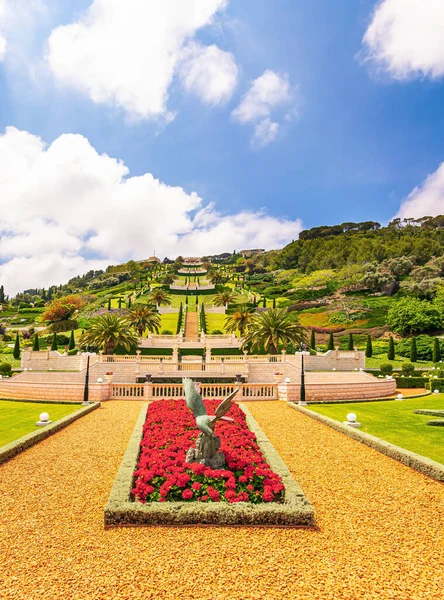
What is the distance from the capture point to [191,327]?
216 ft

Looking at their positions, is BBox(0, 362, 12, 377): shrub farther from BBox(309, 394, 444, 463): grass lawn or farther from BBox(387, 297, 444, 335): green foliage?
BBox(387, 297, 444, 335): green foliage

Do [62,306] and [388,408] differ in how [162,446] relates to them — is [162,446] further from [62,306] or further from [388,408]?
[62,306]

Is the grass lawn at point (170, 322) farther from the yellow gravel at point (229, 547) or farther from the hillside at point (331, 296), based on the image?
the yellow gravel at point (229, 547)

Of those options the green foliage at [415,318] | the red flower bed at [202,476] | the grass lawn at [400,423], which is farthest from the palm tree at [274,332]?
the red flower bed at [202,476]

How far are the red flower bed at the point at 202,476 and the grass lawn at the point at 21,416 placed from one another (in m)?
5.67

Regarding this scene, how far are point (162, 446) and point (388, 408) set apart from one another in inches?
568

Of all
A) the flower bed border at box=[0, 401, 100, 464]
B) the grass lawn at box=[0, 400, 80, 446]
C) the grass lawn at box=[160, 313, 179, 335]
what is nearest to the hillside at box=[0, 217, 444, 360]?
the grass lawn at box=[160, 313, 179, 335]

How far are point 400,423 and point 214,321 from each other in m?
55.1

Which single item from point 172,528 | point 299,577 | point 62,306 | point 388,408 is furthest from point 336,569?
point 62,306

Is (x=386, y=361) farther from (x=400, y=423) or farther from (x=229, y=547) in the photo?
(x=229, y=547)

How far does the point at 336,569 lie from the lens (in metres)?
5.48

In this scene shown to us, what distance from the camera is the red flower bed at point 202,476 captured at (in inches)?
290

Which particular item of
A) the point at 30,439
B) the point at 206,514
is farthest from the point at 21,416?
the point at 206,514

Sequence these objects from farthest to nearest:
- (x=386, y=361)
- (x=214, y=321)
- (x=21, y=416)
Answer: (x=214, y=321)
(x=386, y=361)
(x=21, y=416)
